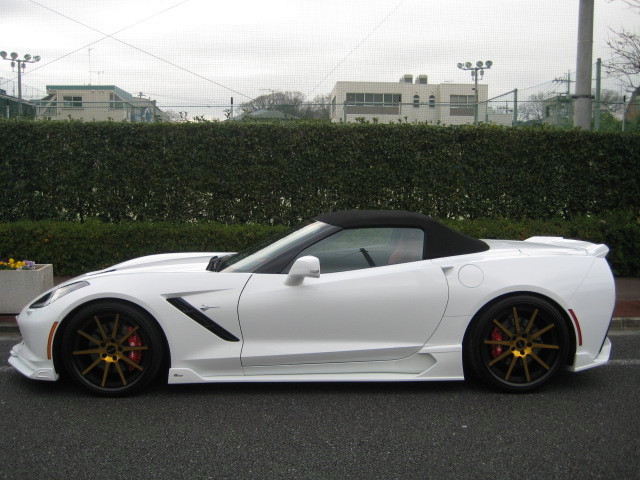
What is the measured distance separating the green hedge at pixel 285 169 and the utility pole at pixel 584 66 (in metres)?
0.96

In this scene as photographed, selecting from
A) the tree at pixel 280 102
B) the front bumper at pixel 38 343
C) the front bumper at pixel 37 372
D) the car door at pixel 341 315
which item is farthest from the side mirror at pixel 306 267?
the tree at pixel 280 102

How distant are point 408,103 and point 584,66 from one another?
435 centimetres

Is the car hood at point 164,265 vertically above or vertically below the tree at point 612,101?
below

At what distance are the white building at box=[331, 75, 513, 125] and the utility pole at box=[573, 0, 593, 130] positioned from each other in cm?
182

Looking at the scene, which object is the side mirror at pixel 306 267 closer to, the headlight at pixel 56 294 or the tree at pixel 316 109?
the headlight at pixel 56 294

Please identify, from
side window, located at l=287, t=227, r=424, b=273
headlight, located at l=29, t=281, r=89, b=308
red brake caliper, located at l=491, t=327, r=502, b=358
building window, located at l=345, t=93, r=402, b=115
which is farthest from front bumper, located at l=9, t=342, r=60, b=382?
building window, located at l=345, t=93, r=402, b=115

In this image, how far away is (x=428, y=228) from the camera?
458 cm

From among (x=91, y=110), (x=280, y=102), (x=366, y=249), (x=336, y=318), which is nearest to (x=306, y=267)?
(x=336, y=318)

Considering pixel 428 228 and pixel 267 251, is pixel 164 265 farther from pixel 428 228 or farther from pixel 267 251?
pixel 428 228

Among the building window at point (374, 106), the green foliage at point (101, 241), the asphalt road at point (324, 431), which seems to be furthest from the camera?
the building window at point (374, 106)

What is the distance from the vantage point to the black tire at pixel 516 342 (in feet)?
14.3

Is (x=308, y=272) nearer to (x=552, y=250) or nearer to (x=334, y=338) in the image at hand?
(x=334, y=338)

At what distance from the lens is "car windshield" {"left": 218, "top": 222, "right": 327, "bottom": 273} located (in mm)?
4484

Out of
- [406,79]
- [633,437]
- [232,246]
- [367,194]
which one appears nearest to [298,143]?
[367,194]
